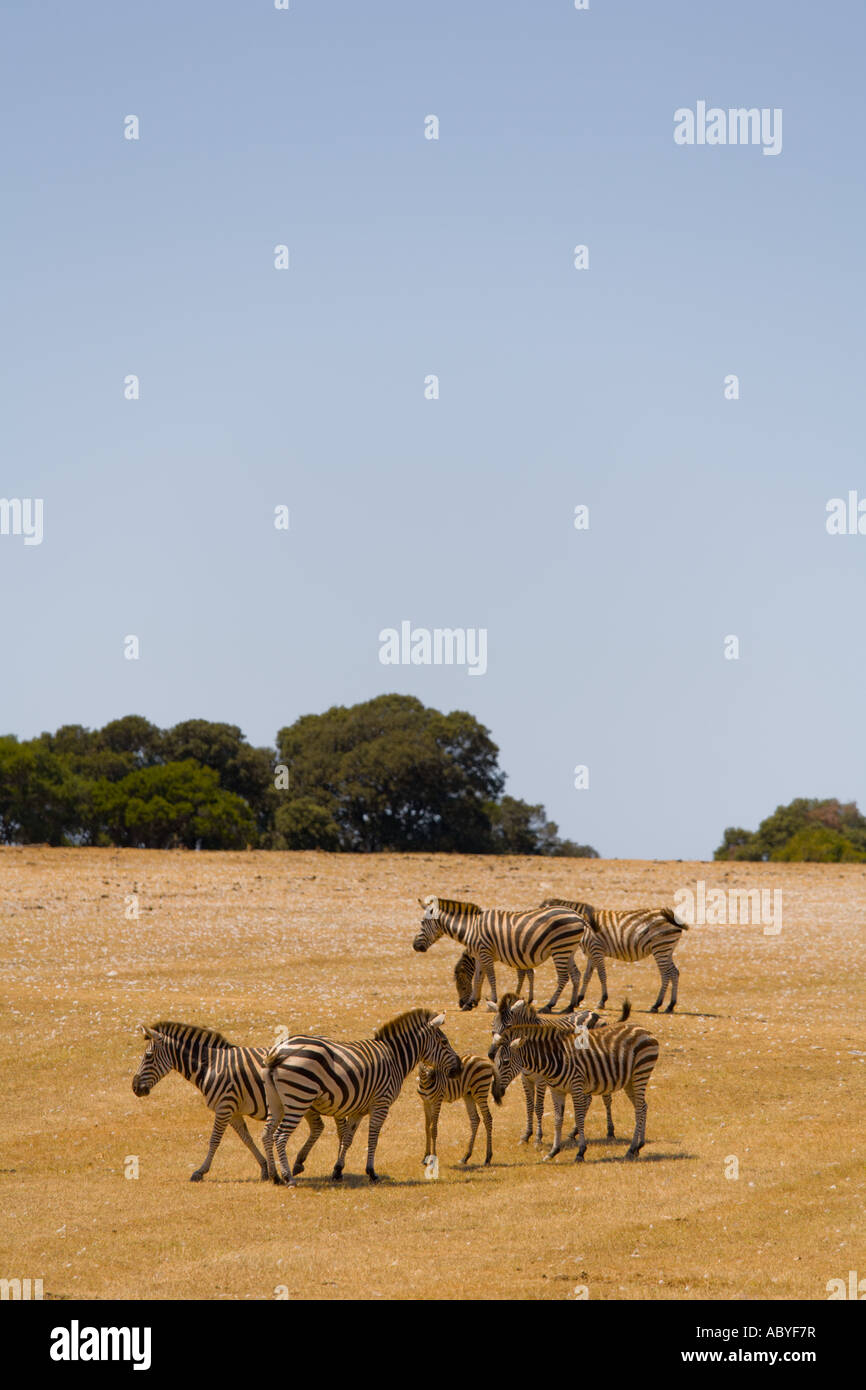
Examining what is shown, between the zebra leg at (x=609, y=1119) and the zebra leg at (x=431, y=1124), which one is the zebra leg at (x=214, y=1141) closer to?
the zebra leg at (x=431, y=1124)

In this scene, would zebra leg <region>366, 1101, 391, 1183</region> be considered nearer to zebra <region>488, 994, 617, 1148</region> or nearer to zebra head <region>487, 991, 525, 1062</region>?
zebra <region>488, 994, 617, 1148</region>

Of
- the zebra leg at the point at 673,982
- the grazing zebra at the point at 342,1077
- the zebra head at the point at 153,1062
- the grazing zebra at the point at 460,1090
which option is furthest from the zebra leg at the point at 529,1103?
the zebra leg at the point at 673,982

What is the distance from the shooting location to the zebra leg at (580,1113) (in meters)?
19.4

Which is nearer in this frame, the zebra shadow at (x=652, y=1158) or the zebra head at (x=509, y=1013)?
the zebra shadow at (x=652, y=1158)

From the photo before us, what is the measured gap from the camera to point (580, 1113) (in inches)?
773

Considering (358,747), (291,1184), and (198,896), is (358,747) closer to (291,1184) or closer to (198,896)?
(198,896)

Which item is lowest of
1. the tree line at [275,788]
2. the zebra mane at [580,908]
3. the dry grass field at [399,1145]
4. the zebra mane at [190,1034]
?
the dry grass field at [399,1145]

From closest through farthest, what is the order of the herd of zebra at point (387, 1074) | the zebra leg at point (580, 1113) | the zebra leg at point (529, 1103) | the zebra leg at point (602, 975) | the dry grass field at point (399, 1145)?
the dry grass field at point (399, 1145) < the herd of zebra at point (387, 1074) < the zebra leg at point (580, 1113) < the zebra leg at point (529, 1103) < the zebra leg at point (602, 975)

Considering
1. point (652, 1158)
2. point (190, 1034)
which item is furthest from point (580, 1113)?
point (190, 1034)

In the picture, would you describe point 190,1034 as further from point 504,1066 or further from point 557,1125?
point 557,1125
